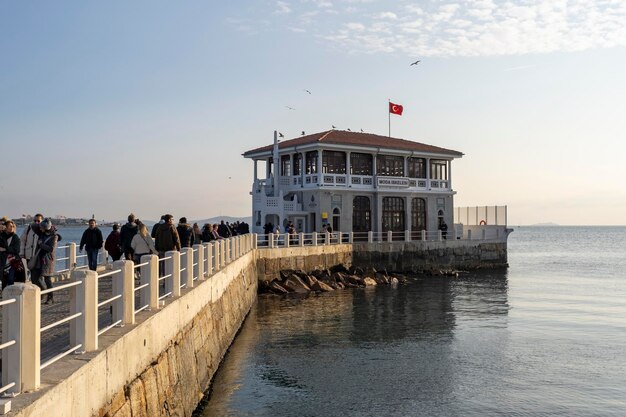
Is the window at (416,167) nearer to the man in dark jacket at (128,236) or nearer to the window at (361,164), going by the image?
the window at (361,164)

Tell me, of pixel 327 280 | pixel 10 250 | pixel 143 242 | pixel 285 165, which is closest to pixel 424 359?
pixel 143 242

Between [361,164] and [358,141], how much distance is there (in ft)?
5.29

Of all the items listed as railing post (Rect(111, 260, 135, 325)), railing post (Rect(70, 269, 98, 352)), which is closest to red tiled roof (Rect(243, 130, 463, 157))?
railing post (Rect(111, 260, 135, 325))

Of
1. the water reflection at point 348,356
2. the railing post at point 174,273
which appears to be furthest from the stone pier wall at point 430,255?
the railing post at point 174,273

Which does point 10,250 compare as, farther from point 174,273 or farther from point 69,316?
point 69,316

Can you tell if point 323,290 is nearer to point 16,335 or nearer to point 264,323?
point 264,323

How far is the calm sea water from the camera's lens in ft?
44.6

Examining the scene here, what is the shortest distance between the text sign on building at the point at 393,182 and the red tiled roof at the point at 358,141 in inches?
85.9

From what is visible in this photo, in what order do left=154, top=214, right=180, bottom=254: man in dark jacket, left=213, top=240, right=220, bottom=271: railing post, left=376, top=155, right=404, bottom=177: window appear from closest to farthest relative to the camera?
left=154, top=214, right=180, bottom=254: man in dark jacket, left=213, top=240, right=220, bottom=271: railing post, left=376, top=155, right=404, bottom=177: window

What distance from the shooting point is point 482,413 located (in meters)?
13.1

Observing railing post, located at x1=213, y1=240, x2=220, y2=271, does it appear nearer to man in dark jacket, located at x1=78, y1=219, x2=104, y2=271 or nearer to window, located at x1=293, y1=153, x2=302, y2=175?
man in dark jacket, located at x1=78, y1=219, x2=104, y2=271

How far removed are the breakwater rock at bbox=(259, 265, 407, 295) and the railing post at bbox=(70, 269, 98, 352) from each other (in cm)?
2523

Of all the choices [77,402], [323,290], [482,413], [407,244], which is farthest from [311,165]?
[77,402]

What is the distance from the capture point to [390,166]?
152 ft
